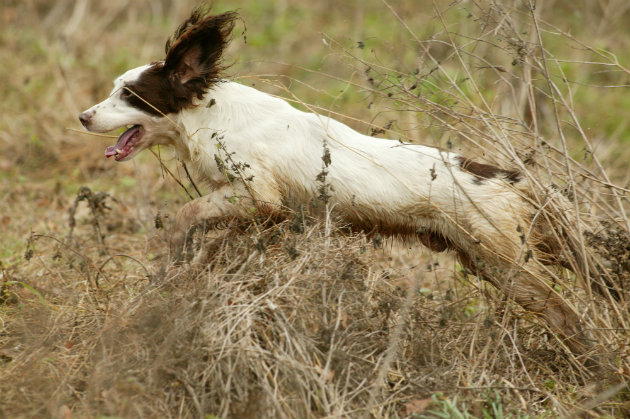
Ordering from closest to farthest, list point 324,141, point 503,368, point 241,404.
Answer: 1. point 241,404
2. point 503,368
3. point 324,141

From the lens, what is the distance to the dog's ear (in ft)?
13.5

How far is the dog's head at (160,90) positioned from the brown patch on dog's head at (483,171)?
5.14 feet

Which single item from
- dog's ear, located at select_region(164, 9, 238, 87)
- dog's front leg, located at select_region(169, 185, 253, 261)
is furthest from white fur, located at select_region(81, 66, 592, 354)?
dog's ear, located at select_region(164, 9, 238, 87)

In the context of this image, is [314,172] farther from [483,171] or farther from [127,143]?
[127,143]

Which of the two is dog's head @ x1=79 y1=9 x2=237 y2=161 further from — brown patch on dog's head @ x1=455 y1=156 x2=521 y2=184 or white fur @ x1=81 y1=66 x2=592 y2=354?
brown patch on dog's head @ x1=455 y1=156 x2=521 y2=184

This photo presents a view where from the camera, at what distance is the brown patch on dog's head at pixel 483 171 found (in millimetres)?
4062

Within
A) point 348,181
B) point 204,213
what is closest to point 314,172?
point 348,181

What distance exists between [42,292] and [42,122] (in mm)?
4020

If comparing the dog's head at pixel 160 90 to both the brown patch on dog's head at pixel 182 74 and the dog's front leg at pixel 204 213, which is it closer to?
the brown patch on dog's head at pixel 182 74

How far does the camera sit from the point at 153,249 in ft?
17.2

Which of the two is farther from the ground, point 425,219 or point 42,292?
point 425,219

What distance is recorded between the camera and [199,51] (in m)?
4.22

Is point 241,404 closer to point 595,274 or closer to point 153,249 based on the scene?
point 595,274

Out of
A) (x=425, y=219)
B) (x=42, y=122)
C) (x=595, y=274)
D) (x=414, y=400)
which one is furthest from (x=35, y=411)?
(x=42, y=122)
